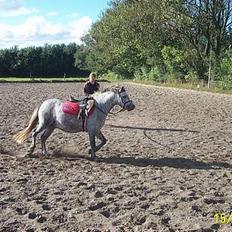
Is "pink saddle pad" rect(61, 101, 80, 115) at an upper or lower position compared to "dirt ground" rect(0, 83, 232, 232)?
upper

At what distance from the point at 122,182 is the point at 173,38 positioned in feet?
121

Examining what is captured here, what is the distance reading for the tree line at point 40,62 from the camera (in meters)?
73.2

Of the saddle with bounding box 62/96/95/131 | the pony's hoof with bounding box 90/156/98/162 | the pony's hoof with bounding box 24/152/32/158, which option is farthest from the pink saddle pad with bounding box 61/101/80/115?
the pony's hoof with bounding box 24/152/32/158

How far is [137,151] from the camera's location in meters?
11.0

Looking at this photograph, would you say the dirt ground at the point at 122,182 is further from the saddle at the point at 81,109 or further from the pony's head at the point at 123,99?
the pony's head at the point at 123,99

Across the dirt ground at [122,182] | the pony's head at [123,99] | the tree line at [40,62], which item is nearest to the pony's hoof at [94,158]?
the dirt ground at [122,182]

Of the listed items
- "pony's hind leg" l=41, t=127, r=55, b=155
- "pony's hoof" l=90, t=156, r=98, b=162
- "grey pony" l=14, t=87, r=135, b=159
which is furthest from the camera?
"pony's hind leg" l=41, t=127, r=55, b=155

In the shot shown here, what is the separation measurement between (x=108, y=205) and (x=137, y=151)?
14.4 ft

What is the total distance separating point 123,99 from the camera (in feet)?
33.0

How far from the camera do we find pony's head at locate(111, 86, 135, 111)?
32.8 feet
